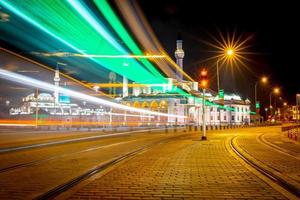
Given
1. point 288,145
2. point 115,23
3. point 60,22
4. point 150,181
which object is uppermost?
point 115,23

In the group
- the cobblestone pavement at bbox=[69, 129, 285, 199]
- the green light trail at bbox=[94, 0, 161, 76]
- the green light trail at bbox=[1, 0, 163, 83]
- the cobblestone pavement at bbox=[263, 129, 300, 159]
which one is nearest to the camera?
the cobblestone pavement at bbox=[69, 129, 285, 199]

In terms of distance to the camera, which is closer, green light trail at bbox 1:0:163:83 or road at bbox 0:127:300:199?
road at bbox 0:127:300:199

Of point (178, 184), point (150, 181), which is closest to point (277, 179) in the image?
point (178, 184)

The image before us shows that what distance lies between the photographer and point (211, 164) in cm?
1267

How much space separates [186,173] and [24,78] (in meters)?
20.1

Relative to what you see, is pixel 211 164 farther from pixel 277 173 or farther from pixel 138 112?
pixel 138 112

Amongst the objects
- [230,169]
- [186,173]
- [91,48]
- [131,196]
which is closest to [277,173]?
[230,169]

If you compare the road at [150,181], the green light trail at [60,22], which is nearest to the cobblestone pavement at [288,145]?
the road at [150,181]

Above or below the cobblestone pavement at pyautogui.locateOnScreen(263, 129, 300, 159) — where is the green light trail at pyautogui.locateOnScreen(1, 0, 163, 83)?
above

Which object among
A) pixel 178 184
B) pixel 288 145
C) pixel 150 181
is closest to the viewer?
pixel 178 184

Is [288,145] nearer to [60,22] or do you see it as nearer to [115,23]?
[115,23]

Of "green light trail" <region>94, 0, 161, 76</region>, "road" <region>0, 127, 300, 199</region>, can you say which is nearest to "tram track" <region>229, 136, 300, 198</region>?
"road" <region>0, 127, 300, 199</region>

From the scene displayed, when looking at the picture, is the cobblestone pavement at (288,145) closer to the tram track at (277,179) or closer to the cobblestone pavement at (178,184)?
the tram track at (277,179)

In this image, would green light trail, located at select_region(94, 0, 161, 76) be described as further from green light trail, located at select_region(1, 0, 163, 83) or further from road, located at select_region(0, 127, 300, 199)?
road, located at select_region(0, 127, 300, 199)
